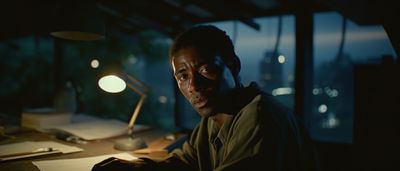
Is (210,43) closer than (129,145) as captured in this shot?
Yes

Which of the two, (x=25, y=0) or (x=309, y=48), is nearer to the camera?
(x=309, y=48)

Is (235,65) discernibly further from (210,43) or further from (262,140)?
(262,140)

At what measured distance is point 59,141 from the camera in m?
2.95

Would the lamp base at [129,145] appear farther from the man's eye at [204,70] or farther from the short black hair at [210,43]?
the man's eye at [204,70]

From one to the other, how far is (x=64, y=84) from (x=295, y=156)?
10.2 ft

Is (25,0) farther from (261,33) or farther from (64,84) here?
(261,33)

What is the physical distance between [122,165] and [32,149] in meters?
1.04

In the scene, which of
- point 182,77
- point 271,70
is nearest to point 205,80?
point 182,77

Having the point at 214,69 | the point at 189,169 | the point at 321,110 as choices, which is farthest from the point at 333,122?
the point at 214,69

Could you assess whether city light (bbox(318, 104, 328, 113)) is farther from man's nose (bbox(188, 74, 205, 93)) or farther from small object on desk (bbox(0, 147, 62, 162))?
small object on desk (bbox(0, 147, 62, 162))

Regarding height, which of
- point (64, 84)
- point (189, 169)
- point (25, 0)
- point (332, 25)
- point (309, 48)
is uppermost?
point (25, 0)

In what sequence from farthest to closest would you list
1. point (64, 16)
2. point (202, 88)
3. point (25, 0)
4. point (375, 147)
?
point (25, 0) < point (64, 16) < point (375, 147) < point (202, 88)

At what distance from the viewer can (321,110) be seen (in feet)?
13.1

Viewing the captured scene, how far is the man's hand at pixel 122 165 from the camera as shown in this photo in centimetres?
189
